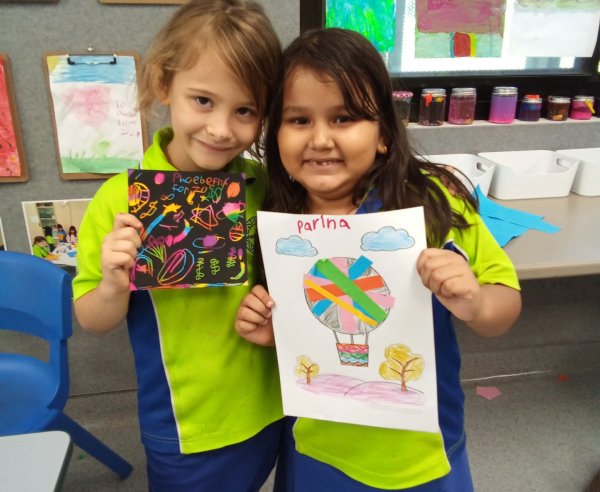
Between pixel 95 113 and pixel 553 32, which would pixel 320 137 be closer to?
pixel 95 113

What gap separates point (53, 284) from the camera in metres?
1.08

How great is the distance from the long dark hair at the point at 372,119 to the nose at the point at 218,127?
0.07m

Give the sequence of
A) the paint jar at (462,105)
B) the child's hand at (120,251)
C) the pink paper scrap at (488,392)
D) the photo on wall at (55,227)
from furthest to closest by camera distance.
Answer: the pink paper scrap at (488,392)
the paint jar at (462,105)
the photo on wall at (55,227)
the child's hand at (120,251)

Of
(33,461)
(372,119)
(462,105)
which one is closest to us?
(33,461)

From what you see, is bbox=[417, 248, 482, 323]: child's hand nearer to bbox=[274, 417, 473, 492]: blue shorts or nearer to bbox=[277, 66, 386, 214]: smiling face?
bbox=[277, 66, 386, 214]: smiling face

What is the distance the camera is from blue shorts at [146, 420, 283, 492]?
84cm

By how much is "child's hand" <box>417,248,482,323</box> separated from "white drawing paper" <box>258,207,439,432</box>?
21 millimetres

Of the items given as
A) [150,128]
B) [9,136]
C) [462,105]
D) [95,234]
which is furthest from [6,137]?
[462,105]

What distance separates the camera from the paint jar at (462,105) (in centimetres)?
151

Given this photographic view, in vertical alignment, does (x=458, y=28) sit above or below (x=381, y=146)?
above

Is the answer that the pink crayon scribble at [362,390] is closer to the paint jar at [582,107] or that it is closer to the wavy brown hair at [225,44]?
the wavy brown hair at [225,44]

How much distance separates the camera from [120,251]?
0.66m

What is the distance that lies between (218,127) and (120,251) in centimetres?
21

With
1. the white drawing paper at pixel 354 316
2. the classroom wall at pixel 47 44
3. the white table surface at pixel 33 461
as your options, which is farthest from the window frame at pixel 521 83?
the white table surface at pixel 33 461
